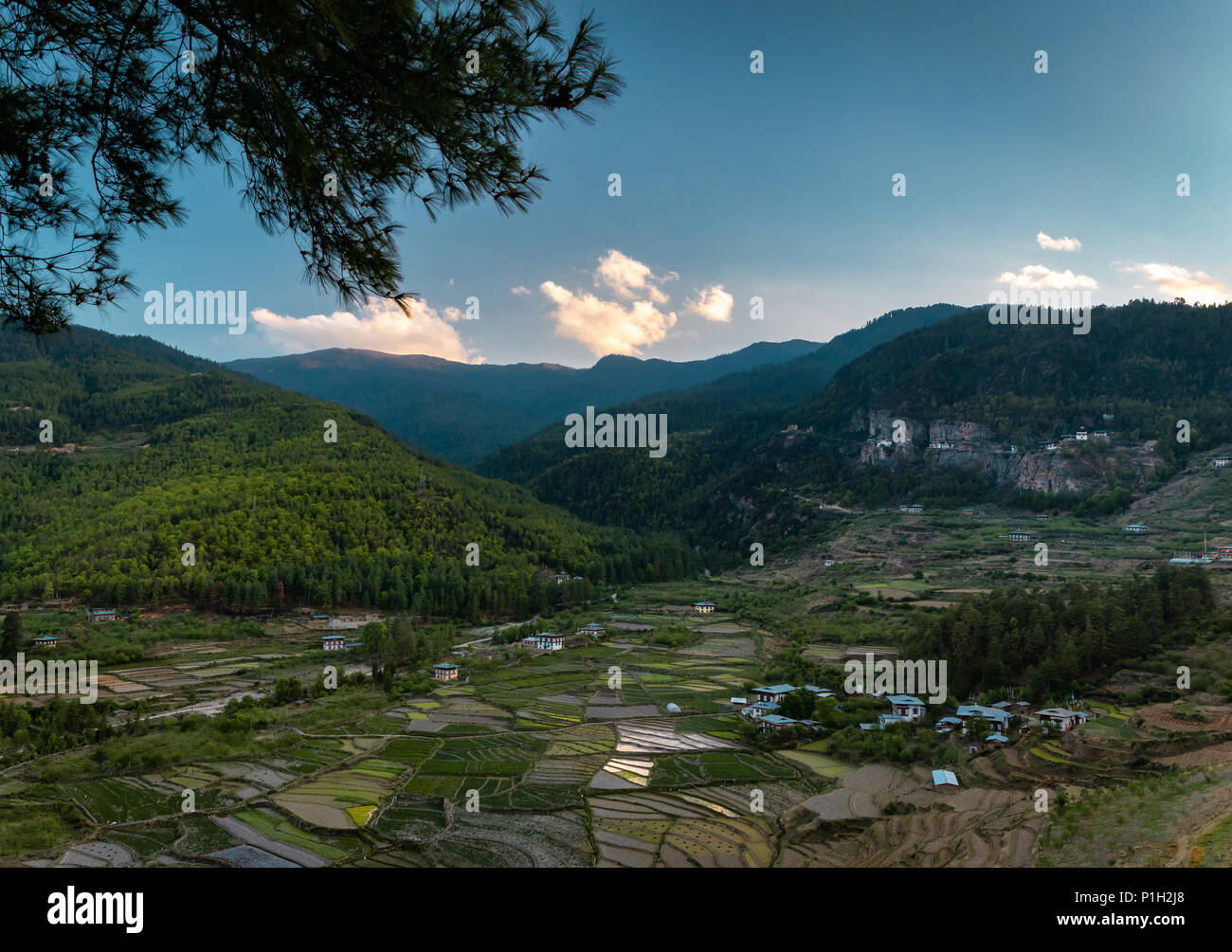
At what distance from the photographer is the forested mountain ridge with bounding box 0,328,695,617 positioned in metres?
48.2

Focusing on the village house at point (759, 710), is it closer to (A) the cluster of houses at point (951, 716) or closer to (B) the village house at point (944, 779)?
(A) the cluster of houses at point (951, 716)

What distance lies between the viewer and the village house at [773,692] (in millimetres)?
26180

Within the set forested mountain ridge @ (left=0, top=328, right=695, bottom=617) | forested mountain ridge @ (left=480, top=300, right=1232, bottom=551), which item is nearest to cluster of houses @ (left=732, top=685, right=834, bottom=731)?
forested mountain ridge @ (left=0, top=328, right=695, bottom=617)

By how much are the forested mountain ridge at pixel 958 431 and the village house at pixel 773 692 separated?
5136 cm

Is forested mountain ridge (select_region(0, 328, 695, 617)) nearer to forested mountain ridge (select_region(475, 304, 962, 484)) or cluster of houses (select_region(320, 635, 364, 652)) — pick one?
cluster of houses (select_region(320, 635, 364, 652))

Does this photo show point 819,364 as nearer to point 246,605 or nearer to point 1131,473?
point 1131,473

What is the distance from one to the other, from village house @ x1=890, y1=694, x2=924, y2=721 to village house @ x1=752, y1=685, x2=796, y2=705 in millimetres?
3969

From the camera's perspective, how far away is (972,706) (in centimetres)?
2155

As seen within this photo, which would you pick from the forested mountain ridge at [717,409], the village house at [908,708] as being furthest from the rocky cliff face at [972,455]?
the village house at [908,708]

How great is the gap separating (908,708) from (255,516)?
50.7m

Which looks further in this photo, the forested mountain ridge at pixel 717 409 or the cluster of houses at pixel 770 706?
the forested mountain ridge at pixel 717 409

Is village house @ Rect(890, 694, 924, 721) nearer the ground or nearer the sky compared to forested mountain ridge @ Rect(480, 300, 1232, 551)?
nearer the ground
